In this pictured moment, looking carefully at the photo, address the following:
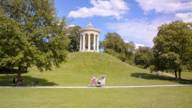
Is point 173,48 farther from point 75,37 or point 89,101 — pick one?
point 75,37

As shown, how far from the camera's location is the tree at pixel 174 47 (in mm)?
51500

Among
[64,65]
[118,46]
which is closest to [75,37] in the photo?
[118,46]

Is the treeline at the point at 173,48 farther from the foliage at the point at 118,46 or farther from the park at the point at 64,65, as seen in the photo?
the foliage at the point at 118,46

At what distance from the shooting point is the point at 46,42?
118 feet

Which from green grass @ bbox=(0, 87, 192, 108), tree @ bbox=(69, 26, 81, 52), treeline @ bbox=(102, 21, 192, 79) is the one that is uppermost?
tree @ bbox=(69, 26, 81, 52)

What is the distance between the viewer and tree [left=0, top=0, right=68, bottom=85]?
109 feet

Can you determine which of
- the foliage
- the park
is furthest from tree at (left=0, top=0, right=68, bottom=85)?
the foliage

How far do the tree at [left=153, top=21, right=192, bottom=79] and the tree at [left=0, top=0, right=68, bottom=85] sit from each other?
22.7 m

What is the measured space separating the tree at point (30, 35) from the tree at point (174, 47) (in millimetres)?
22725

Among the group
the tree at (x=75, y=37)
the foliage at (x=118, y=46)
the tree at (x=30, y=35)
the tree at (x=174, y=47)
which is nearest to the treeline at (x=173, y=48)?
the tree at (x=174, y=47)

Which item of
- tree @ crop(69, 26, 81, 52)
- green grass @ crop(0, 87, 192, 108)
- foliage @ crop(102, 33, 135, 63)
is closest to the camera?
green grass @ crop(0, 87, 192, 108)

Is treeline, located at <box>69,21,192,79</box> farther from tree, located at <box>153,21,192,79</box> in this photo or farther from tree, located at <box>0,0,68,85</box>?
tree, located at <box>0,0,68,85</box>

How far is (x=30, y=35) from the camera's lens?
34.4 metres

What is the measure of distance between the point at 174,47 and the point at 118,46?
52468 mm
